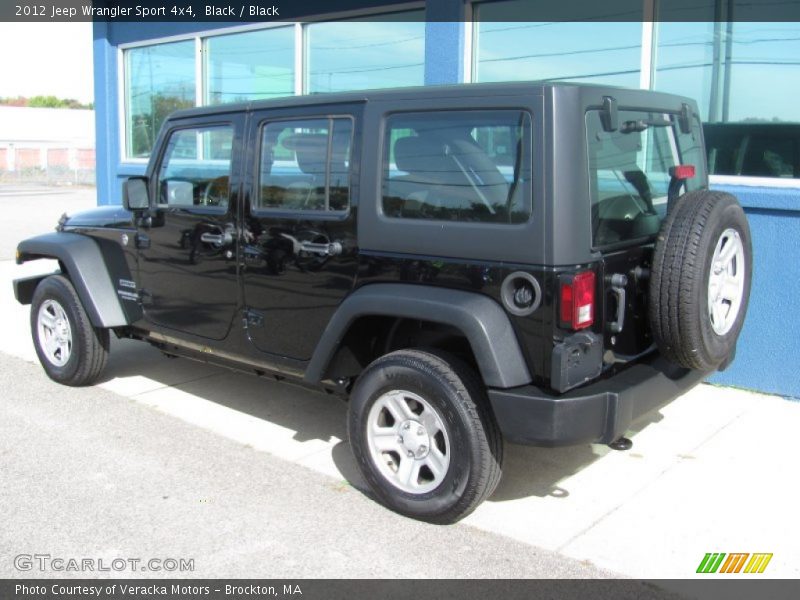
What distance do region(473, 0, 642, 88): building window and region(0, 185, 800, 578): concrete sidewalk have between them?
2766 millimetres

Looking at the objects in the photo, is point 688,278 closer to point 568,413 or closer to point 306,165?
point 568,413

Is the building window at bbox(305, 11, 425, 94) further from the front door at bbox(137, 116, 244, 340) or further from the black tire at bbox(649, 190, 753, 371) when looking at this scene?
the black tire at bbox(649, 190, 753, 371)

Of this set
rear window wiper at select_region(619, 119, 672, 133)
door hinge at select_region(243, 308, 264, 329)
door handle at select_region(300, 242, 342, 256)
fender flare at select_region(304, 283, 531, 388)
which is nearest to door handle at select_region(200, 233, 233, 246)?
door hinge at select_region(243, 308, 264, 329)

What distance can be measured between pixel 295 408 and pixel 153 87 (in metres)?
7.75

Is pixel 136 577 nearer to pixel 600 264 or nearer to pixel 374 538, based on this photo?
pixel 374 538

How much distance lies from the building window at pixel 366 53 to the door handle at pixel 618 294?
4787mm

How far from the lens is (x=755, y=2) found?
6156mm

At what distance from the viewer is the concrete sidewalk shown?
3738mm

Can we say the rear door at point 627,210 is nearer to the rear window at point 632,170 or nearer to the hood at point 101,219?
the rear window at point 632,170

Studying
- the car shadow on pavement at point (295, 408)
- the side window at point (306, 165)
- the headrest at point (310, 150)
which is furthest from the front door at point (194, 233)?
the car shadow on pavement at point (295, 408)

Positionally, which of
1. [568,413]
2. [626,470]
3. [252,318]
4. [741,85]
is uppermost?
[741,85]

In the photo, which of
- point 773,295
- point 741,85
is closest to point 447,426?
point 773,295

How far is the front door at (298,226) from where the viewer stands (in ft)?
13.6

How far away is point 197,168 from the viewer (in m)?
5.02
